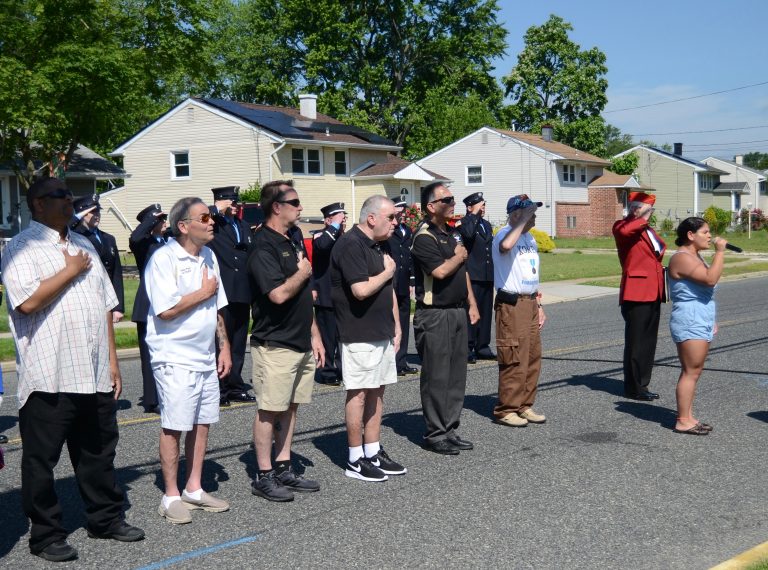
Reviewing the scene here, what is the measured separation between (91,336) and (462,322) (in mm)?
3122

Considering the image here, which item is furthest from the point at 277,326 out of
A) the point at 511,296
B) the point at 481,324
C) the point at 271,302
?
the point at 481,324

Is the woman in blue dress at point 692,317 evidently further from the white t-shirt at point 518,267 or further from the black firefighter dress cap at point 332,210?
the black firefighter dress cap at point 332,210

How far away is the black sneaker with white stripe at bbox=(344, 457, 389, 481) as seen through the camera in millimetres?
6367

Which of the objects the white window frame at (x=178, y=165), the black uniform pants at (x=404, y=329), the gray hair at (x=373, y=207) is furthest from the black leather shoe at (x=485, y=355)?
the white window frame at (x=178, y=165)

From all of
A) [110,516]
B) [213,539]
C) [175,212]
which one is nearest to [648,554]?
[213,539]

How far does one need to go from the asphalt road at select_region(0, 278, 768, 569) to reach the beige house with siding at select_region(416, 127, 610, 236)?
1704 inches

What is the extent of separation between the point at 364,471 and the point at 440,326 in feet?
4.38

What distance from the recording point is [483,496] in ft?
19.5

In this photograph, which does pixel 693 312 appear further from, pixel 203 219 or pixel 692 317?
pixel 203 219

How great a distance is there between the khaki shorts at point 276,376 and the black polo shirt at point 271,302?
54mm

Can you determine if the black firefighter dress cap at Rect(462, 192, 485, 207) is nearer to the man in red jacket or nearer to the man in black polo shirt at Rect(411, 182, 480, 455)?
the man in red jacket

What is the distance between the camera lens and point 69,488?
6.27m

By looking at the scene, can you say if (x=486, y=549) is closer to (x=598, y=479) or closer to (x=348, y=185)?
(x=598, y=479)

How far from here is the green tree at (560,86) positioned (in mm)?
68688
